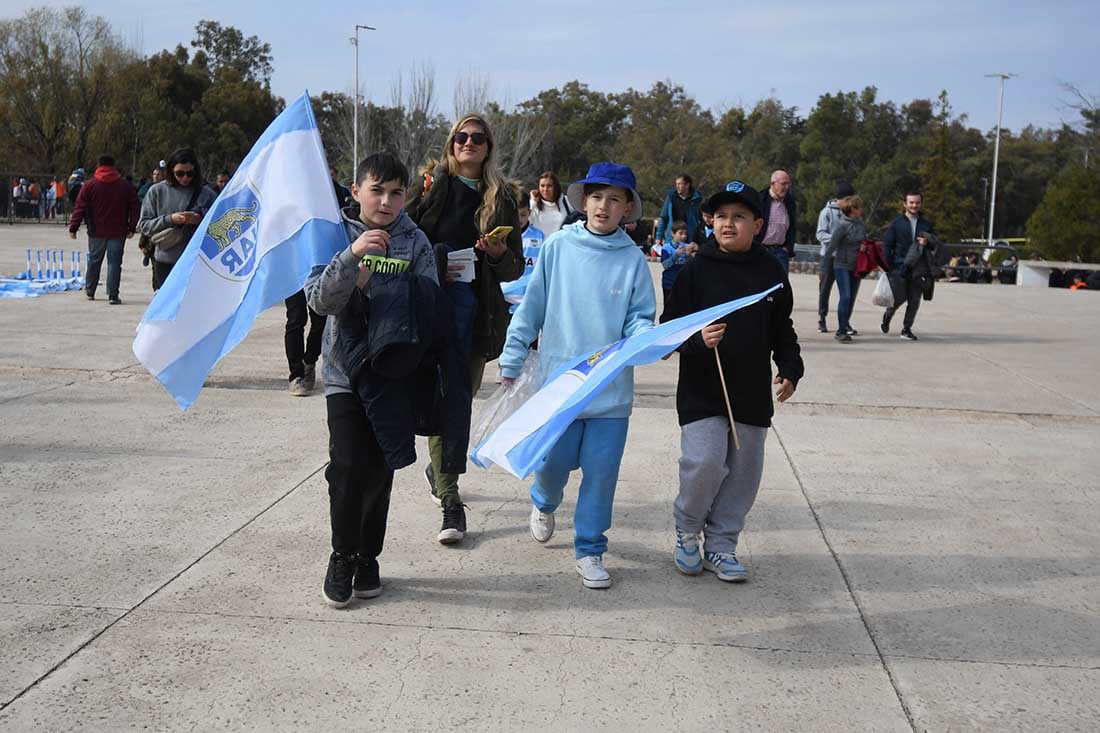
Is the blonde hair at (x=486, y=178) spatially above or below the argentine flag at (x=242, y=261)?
above

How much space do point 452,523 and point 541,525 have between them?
40 centimetres

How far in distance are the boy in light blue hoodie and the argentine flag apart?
2.95ft

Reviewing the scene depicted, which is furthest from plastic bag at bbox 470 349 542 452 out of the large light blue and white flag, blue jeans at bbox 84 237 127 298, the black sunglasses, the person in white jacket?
blue jeans at bbox 84 237 127 298

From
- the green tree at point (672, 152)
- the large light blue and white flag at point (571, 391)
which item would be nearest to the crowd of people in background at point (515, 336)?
the large light blue and white flag at point (571, 391)

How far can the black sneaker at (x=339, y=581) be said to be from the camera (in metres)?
4.02

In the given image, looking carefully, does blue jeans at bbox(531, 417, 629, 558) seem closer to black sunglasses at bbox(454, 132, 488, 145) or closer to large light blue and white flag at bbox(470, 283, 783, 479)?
large light blue and white flag at bbox(470, 283, 783, 479)

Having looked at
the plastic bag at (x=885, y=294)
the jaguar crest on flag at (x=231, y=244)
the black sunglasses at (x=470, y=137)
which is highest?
the black sunglasses at (x=470, y=137)

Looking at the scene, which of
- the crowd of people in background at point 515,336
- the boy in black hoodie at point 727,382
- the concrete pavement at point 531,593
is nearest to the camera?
the concrete pavement at point 531,593

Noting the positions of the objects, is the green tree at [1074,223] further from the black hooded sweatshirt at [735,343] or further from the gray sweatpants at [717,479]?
the gray sweatpants at [717,479]

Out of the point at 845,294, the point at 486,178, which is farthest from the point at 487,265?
the point at 845,294

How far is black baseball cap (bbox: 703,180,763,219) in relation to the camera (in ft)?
14.6

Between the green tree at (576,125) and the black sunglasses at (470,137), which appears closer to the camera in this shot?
the black sunglasses at (470,137)

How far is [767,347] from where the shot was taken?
450cm

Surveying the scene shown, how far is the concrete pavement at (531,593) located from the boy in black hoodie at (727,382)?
24 cm
